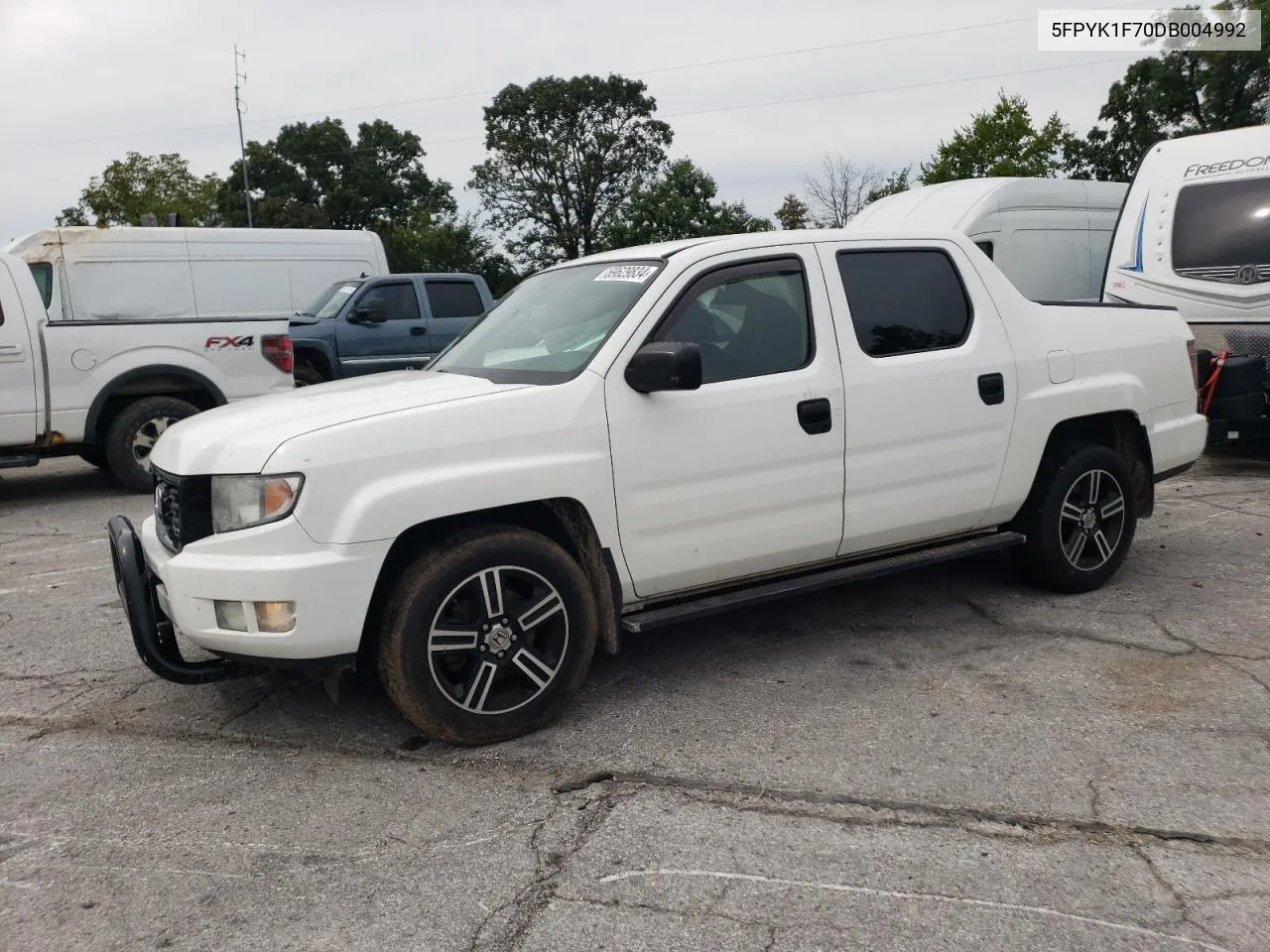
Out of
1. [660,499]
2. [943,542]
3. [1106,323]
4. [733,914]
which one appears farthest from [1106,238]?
[733,914]

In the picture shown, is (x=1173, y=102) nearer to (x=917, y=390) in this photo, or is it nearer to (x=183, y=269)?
(x=183, y=269)

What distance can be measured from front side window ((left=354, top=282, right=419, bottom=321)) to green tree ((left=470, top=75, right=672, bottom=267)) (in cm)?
3638

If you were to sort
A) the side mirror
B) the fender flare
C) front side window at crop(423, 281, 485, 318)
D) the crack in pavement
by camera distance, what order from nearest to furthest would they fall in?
the crack in pavement, the side mirror, the fender flare, front side window at crop(423, 281, 485, 318)

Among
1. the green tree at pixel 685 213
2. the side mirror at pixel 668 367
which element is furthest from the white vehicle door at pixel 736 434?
the green tree at pixel 685 213

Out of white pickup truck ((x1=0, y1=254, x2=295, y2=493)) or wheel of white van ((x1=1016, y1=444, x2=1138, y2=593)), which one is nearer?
wheel of white van ((x1=1016, y1=444, x2=1138, y2=593))

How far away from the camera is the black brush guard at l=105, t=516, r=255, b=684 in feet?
12.6

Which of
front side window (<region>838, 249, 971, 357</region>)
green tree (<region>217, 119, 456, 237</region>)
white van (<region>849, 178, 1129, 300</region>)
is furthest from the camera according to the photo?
→ green tree (<region>217, 119, 456, 237</region>)

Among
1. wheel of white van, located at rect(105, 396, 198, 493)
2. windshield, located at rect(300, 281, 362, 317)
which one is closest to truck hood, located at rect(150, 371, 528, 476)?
wheel of white van, located at rect(105, 396, 198, 493)

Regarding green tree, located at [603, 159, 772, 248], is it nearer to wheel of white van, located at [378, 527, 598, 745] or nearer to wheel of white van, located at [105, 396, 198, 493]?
wheel of white van, located at [105, 396, 198, 493]

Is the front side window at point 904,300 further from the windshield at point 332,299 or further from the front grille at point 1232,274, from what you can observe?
the windshield at point 332,299

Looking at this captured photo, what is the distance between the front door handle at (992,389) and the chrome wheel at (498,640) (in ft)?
7.29

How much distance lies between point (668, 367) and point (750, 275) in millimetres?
828

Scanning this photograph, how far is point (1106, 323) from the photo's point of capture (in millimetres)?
5422

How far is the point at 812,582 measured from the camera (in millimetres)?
4477
